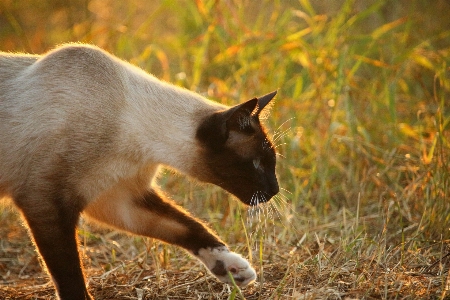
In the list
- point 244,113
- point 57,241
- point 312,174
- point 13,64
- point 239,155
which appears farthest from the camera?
point 312,174

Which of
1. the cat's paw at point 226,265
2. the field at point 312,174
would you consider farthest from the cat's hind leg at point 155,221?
the field at point 312,174

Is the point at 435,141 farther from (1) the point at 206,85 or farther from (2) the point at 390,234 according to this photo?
(1) the point at 206,85

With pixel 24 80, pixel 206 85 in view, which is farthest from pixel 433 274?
pixel 206 85

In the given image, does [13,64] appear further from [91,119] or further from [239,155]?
[239,155]

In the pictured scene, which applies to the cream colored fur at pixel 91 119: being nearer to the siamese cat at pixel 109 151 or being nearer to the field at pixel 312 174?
the siamese cat at pixel 109 151

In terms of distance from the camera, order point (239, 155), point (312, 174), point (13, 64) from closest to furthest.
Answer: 1. point (239, 155)
2. point (13, 64)
3. point (312, 174)

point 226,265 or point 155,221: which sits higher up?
point 155,221

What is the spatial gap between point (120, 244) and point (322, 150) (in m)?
1.49

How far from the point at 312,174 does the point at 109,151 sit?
169 centimetres

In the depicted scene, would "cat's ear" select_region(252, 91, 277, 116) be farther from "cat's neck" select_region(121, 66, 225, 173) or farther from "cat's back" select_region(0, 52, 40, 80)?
"cat's back" select_region(0, 52, 40, 80)

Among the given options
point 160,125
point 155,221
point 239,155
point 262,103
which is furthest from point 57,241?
point 262,103

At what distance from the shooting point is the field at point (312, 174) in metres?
2.84

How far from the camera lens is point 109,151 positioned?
8.89 feet

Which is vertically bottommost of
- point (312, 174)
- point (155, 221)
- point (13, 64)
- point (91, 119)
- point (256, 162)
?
point (312, 174)
